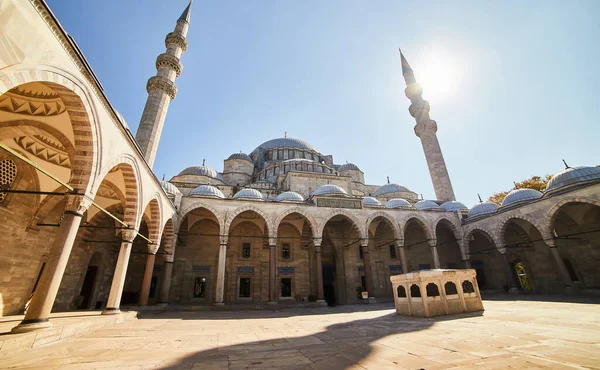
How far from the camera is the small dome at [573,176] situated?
1275 centimetres

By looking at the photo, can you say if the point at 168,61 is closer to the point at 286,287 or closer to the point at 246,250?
the point at 246,250

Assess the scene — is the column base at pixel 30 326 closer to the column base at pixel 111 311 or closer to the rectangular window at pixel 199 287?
the column base at pixel 111 311

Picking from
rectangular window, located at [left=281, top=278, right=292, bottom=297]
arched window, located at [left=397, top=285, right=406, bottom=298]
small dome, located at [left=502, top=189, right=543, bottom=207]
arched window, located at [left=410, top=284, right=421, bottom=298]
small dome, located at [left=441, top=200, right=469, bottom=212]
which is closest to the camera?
arched window, located at [left=410, top=284, right=421, bottom=298]

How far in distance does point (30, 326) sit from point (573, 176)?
70.2 ft

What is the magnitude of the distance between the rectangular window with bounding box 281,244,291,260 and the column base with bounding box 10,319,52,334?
12.6 meters

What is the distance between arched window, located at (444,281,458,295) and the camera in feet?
24.0

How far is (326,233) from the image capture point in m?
17.6

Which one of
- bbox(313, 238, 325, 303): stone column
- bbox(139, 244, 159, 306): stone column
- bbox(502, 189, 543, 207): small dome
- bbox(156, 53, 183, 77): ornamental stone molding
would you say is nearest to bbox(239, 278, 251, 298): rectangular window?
bbox(313, 238, 325, 303): stone column

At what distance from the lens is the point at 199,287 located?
15.0 m

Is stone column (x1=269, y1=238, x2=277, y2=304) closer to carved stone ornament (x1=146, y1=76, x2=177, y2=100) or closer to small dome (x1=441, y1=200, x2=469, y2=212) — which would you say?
carved stone ornament (x1=146, y1=76, x2=177, y2=100)

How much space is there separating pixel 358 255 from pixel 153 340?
14.5 meters

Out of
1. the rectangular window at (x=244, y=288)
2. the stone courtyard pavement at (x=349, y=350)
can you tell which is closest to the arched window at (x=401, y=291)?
the stone courtyard pavement at (x=349, y=350)

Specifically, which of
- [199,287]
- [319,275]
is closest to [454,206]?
[319,275]

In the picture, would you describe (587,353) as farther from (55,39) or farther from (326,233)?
(326,233)
